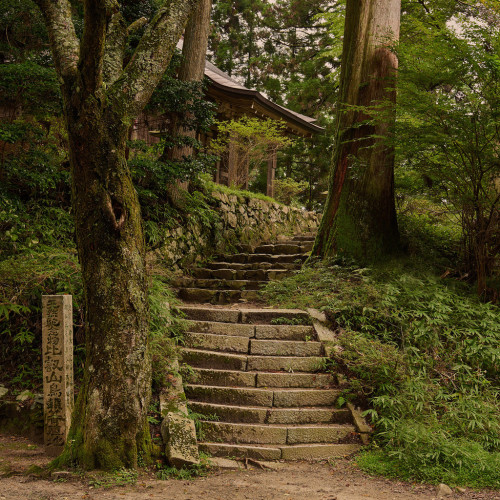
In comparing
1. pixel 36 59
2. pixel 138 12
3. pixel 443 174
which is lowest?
pixel 443 174

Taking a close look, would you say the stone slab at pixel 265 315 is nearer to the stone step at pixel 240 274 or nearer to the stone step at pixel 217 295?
the stone step at pixel 217 295

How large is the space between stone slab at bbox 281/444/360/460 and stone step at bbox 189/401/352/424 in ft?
1.16

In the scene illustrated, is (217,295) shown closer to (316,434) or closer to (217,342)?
(217,342)

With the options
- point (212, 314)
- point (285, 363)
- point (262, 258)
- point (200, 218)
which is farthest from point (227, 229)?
point (285, 363)

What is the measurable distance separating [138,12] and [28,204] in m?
3.98

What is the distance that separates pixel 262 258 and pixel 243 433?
5244mm

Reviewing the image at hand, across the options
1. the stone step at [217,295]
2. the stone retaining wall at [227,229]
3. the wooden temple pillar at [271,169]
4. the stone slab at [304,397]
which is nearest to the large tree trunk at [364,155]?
the stone step at [217,295]

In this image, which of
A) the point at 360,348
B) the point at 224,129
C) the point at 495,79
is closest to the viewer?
the point at 360,348

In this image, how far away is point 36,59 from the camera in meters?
7.02

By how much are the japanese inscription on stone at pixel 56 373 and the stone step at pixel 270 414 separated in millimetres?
1260

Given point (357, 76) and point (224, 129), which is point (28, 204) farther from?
point (224, 129)

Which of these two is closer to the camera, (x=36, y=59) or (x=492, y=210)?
(x=492, y=210)

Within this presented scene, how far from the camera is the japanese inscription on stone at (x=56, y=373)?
4.19m

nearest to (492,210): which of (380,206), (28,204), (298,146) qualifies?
(380,206)
